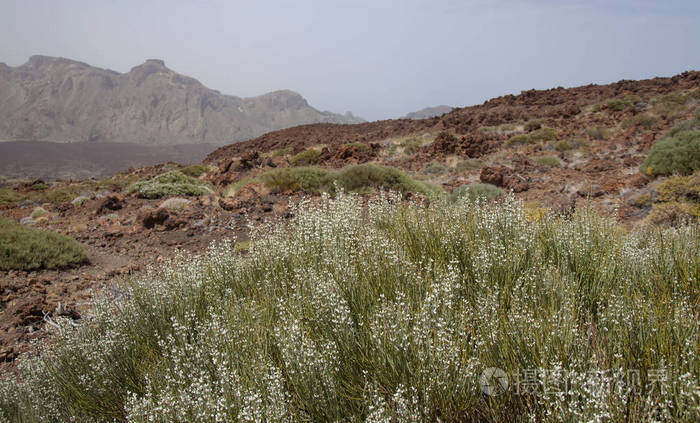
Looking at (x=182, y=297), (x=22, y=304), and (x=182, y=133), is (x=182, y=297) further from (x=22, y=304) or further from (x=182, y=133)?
(x=182, y=133)

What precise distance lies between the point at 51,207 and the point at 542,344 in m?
17.0

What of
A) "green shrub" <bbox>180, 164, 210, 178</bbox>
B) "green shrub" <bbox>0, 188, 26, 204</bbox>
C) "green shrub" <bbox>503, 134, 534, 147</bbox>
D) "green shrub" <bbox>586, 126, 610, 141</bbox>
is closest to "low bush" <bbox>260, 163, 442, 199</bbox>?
"green shrub" <bbox>503, 134, 534, 147</bbox>

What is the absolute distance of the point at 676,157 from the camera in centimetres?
813

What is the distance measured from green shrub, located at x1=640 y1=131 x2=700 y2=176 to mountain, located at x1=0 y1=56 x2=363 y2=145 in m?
103

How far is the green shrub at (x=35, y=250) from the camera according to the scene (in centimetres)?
631

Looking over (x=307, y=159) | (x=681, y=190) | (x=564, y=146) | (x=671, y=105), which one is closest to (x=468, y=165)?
(x=564, y=146)

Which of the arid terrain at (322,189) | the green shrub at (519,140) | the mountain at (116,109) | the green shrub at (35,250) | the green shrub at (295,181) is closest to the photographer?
the arid terrain at (322,189)

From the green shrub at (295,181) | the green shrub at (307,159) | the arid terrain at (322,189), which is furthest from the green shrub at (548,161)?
the green shrub at (307,159)

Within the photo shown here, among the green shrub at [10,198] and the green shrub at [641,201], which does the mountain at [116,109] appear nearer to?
the green shrub at [10,198]

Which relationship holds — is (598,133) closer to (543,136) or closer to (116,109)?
(543,136)

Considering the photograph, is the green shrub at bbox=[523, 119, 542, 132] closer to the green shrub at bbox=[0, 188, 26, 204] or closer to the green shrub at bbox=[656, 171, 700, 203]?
the green shrub at bbox=[656, 171, 700, 203]

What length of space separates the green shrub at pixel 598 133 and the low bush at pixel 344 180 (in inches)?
397

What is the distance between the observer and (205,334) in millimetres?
2564

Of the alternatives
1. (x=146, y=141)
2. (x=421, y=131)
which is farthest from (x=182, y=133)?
(x=421, y=131)
